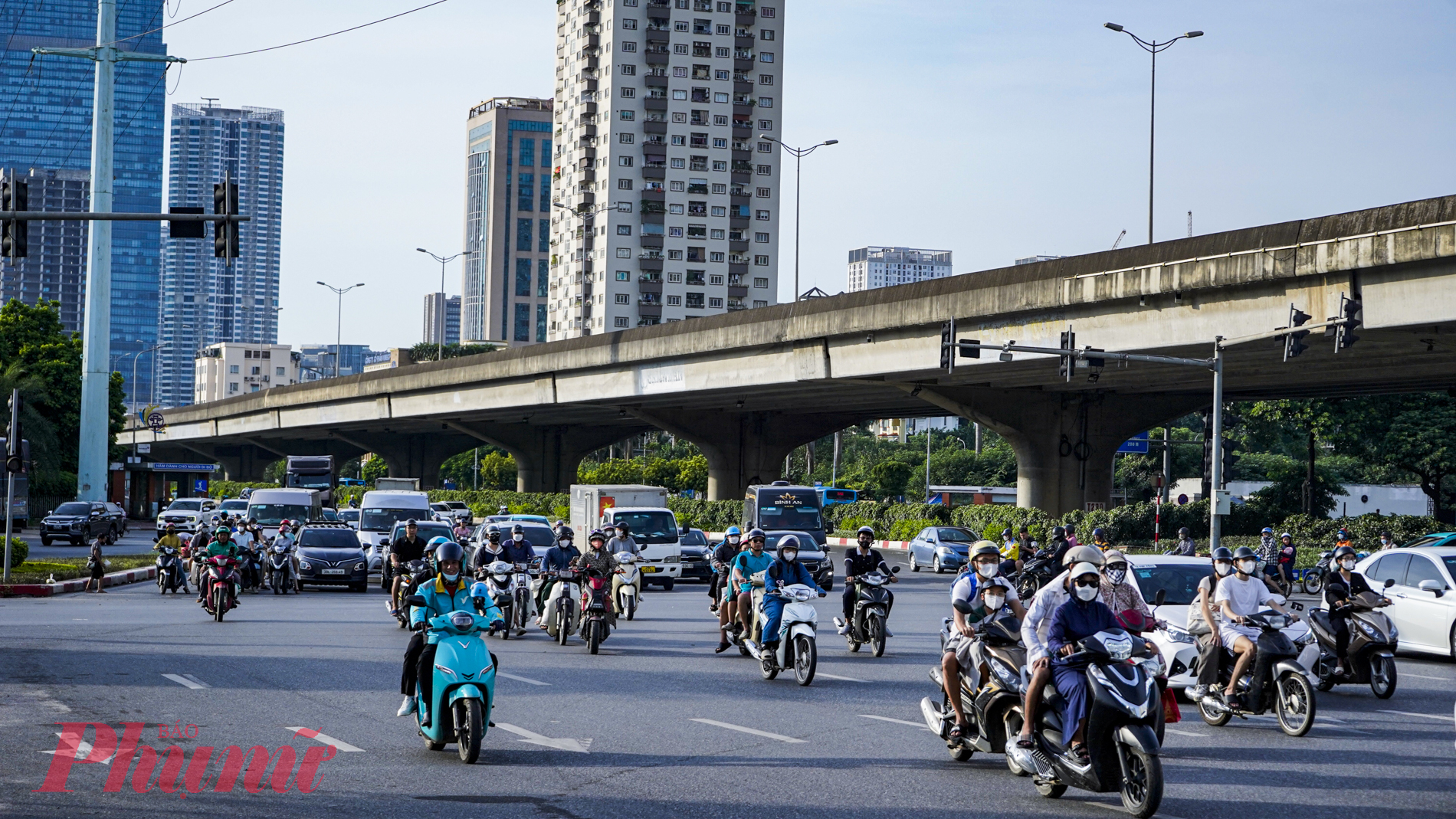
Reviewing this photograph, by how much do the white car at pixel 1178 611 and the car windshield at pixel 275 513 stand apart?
29.9 meters

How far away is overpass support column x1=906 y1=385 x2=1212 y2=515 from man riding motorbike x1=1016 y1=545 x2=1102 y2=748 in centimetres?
3673

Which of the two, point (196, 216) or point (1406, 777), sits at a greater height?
point (196, 216)

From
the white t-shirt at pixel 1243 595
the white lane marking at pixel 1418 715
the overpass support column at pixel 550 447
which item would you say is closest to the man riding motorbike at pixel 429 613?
the white t-shirt at pixel 1243 595

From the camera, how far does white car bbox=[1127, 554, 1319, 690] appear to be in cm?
1385

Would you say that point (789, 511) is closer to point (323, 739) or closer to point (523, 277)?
point (323, 739)

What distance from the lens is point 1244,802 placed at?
9.22 metres

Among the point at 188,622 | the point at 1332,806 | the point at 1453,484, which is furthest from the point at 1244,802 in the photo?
the point at 1453,484

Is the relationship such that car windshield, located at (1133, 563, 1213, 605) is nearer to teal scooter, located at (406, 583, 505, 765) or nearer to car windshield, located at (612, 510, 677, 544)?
teal scooter, located at (406, 583, 505, 765)

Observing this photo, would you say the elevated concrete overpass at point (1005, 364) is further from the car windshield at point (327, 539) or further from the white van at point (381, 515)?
the car windshield at point (327, 539)

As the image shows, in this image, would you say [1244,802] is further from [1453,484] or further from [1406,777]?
[1453,484]

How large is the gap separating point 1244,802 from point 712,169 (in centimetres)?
11919

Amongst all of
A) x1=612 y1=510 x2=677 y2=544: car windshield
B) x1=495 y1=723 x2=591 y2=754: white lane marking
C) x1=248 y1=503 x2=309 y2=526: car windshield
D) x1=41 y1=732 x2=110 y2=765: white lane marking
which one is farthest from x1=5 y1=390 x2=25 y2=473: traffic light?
x1=495 y1=723 x2=591 y2=754: white lane marking

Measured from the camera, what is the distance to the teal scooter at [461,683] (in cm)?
1039

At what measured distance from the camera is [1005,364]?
127ft
